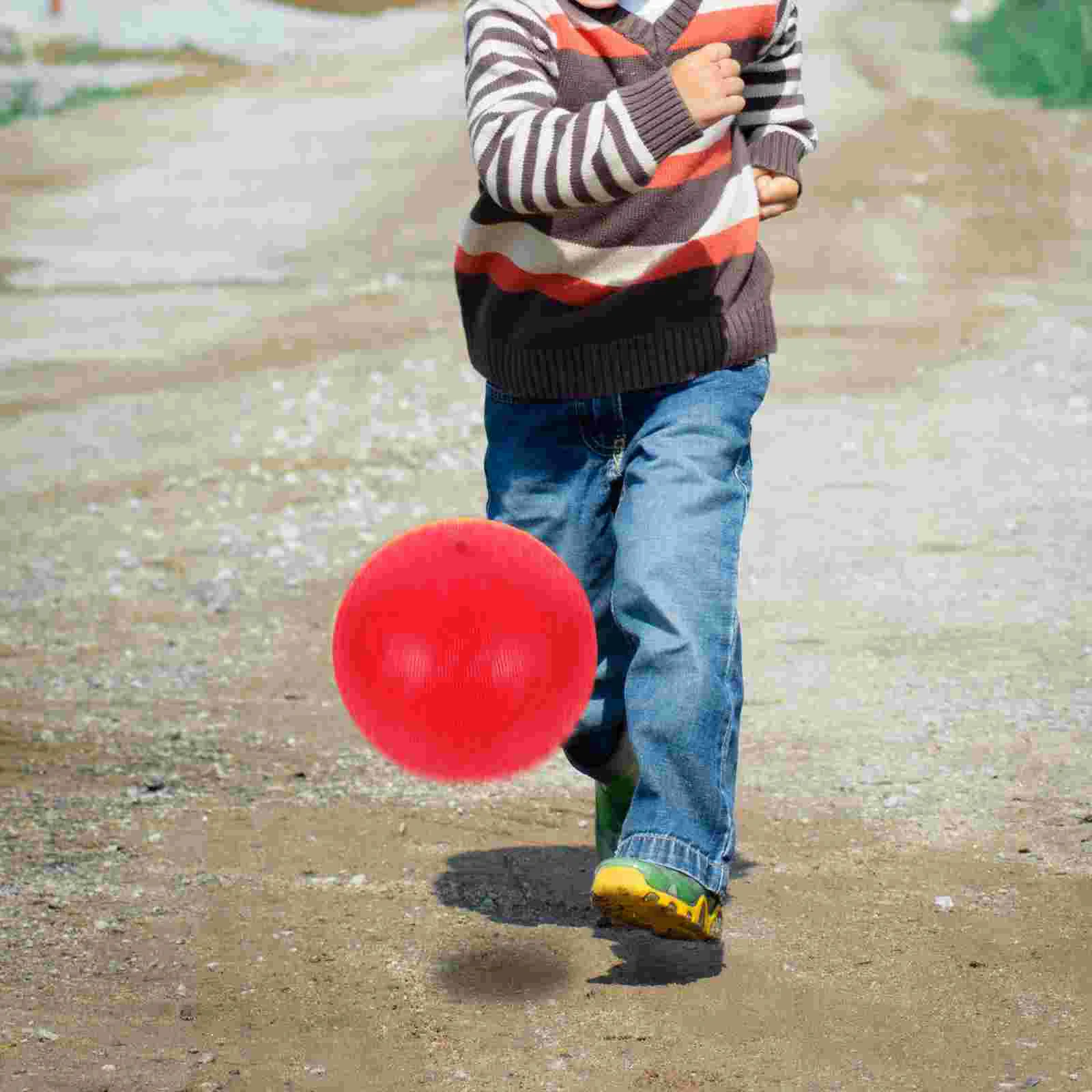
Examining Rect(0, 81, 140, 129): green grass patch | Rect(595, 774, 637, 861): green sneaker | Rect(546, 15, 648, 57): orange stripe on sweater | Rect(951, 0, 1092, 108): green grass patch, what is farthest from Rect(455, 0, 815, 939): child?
Rect(0, 81, 140, 129): green grass patch

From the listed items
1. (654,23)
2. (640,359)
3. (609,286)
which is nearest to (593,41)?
(654,23)

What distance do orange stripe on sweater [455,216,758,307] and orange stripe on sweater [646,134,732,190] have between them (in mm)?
103

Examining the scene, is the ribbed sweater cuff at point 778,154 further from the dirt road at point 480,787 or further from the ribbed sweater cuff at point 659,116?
the dirt road at point 480,787

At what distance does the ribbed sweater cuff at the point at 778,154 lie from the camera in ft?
10.9

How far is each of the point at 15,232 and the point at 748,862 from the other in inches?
458

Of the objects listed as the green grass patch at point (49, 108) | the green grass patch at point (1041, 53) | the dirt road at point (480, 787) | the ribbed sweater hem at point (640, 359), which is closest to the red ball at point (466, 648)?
the ribbed sweater hem at point (640, 359)

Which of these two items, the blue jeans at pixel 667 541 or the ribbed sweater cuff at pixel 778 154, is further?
the ribbed sweater cuff at pixel 778 154

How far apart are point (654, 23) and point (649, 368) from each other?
0.57m

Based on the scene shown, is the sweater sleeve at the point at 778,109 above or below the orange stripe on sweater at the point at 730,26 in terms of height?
below

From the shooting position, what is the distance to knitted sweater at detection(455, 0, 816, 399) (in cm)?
304

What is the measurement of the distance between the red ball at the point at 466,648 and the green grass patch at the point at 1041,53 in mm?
16122

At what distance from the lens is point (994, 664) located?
16.6 ft

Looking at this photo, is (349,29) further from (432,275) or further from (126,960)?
(126,960)

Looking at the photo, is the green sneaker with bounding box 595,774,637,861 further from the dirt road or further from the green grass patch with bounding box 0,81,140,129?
the green grass patch with bounding box 0,81,140,129
